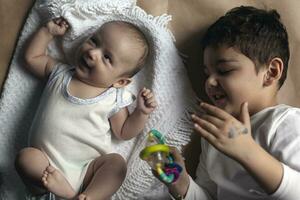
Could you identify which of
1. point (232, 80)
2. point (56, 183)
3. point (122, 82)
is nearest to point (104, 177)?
point (56, 183)

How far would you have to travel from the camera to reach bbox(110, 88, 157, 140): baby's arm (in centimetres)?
121

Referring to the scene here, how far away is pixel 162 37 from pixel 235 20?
167 mm

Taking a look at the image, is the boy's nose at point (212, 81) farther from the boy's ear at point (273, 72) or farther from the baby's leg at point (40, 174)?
the baby's leg at point (40, 174)

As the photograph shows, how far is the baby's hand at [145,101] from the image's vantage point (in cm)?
120

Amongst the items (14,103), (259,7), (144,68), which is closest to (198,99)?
(144,68)

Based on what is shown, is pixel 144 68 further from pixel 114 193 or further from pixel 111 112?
pixel 114 193

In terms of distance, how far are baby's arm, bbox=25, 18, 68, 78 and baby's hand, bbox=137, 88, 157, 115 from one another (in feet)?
0.70

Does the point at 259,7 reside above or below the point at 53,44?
above

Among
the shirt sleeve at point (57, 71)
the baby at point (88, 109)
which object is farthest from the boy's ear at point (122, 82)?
the shirt sleeve at point (57, 71)

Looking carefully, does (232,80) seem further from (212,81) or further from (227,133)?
(227,133)

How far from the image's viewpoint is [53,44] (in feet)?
4.20

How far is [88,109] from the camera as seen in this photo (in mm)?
1216

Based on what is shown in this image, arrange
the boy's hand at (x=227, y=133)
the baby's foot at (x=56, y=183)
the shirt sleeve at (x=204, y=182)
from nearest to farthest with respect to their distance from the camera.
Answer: the boy's hand at (x=227, y=133), the baby's foot at (x=56, y=183), the shirt sleeve at (x=204, y=182)

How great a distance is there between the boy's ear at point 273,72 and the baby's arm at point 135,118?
0.24m
